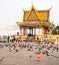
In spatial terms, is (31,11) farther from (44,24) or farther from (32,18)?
(44,24)

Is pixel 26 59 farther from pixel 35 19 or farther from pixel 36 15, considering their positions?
pixel 36 15

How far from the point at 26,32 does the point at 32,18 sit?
11.0ft

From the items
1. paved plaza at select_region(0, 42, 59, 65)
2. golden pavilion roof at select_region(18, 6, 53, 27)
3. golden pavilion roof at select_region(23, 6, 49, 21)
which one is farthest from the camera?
golden pavilion roof at select_region(23, 6, 49, 21)

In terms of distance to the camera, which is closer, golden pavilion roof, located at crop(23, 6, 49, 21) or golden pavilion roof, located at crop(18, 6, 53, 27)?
golden pavilion roof, located at crop(18, 6, 53, 27)

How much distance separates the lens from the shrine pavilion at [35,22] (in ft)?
194

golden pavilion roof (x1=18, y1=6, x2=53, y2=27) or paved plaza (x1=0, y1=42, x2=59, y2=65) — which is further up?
golden pavilion roof (x1=18, y1=6, x2=53, y2=27)

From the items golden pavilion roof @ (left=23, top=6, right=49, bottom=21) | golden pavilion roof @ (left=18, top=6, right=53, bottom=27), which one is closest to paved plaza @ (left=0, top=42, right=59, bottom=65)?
golden pavilion roof @ (left=18, top=6, right=53, bottom=27)

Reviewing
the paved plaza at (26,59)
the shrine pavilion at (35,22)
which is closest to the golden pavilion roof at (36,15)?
the shrine pavilion at (35,22)

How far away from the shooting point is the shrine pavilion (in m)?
59.2

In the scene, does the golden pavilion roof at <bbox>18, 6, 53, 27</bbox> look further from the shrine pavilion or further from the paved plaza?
the paved plaza

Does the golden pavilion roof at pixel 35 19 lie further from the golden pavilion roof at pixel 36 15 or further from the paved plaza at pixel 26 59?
the paved plaza at pixel 26 59

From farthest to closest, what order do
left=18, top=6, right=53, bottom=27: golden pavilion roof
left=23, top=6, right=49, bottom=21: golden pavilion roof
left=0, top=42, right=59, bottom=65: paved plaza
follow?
left=23, top=6, right=49, bottom=21: golden pavilion roof → left=18, top=6, right=53, bottom=27: golden pavilion roof → left=0, top=42, right=59, bottom=65: paved plaza

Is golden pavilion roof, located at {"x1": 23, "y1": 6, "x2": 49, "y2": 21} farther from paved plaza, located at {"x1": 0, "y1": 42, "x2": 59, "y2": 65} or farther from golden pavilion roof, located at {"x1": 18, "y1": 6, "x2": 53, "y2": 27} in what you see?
paved plaza, located at {"x1": 0, "y1": 42, "x2": 59, "y2": 65}

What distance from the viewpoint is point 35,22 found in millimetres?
59375
